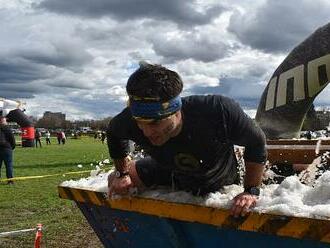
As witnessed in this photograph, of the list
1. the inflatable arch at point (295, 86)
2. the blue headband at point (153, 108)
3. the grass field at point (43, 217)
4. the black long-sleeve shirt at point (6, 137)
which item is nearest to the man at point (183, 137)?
the blue headband at point (153, 108)

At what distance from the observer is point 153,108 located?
314 cm

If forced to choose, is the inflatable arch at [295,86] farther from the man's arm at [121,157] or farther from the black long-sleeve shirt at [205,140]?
the man's arm at [121,157]

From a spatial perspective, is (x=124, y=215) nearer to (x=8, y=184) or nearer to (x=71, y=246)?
(x=71, y=246)

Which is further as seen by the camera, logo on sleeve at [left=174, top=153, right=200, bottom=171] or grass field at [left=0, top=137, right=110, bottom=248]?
grass field at [left=0, top=137, right=110, bottom=248]

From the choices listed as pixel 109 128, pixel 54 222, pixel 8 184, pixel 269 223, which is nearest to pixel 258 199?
pixel 269 223

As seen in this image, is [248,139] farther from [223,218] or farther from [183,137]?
[223,218]

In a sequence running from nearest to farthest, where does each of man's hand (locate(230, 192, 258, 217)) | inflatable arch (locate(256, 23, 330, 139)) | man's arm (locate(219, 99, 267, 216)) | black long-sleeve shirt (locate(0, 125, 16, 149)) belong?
man's hand (locate(230, 192, 258, 217)), man's arm (locate(219, 99, 267, 216)), inflatable arch (locate(256, 23, 330, 139)), black long-sleeve shirt (locate(0, 125, 16, 149))

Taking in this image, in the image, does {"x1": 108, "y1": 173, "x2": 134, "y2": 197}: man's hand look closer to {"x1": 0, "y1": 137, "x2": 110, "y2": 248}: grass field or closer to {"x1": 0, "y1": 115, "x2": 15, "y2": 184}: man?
{"x1": 0, "y1": 137, "x2": 110, "y2": 248}: grass field

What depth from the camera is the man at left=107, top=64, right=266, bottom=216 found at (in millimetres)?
3174

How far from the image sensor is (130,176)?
150 inches

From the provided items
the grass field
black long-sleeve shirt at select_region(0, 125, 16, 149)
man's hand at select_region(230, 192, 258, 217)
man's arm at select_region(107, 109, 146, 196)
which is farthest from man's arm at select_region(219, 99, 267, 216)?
black long-sleeve shirt at select_region(0, 125, 16, 149)

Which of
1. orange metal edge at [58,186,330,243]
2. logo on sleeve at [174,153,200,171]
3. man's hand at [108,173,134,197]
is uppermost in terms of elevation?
logo on sleeve at [174,153,200,171]

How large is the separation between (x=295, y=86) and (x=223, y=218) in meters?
2.56

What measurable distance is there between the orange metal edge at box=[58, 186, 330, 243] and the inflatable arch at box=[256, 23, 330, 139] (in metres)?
2.22
